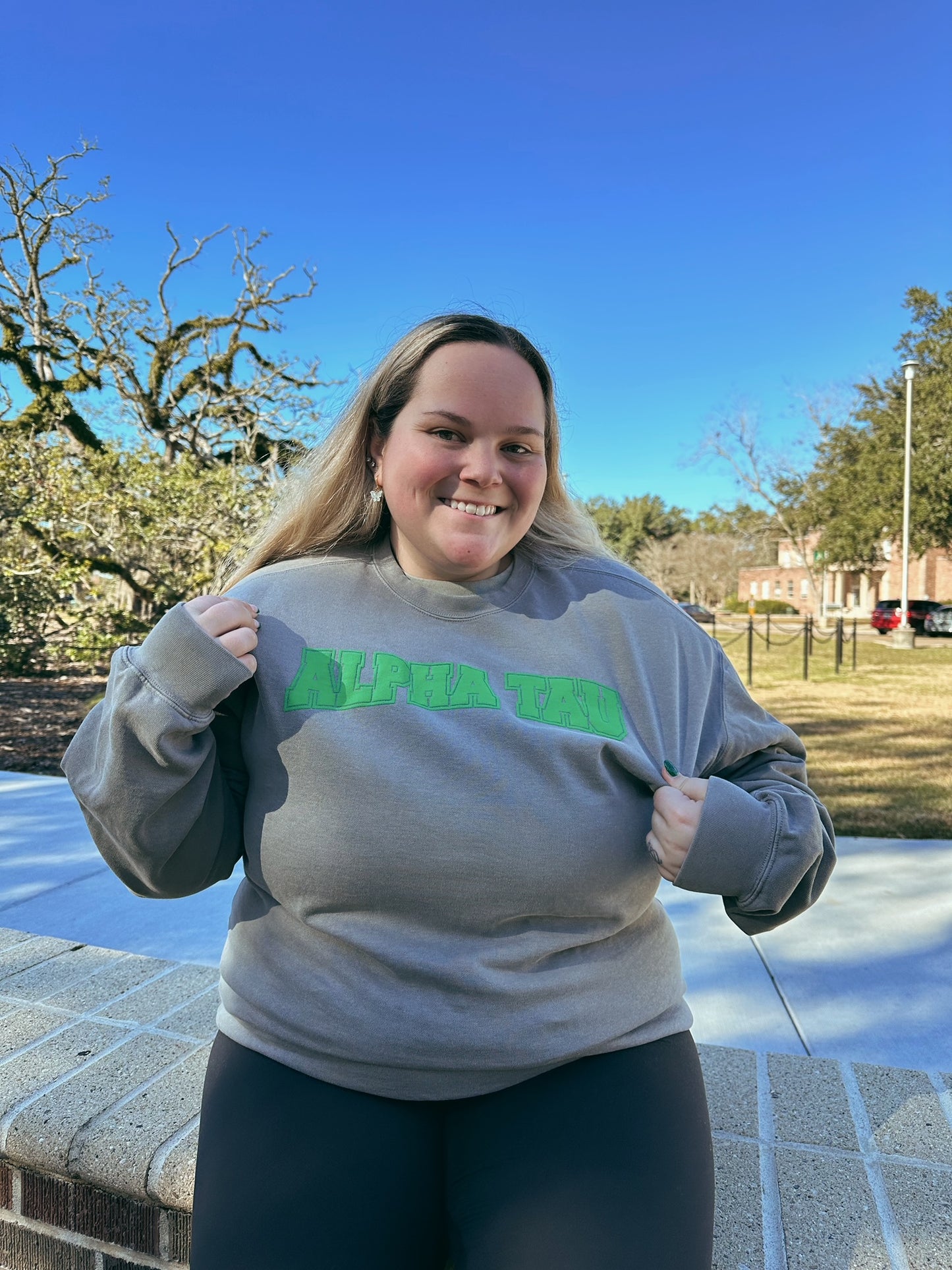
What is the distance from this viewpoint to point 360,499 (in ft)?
5.79

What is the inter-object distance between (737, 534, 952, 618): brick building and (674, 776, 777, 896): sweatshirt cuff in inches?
1542

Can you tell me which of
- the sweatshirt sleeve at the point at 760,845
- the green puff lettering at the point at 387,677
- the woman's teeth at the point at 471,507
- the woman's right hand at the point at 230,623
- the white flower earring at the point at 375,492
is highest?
the white flower earring at the point at 375,492

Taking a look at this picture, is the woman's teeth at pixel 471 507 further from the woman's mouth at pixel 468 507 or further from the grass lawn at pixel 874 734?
the grass lawn at pixel 874 734

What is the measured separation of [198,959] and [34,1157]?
1.50m

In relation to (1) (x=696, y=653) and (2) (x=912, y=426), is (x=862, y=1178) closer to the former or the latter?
(1) (x=696, y=653)

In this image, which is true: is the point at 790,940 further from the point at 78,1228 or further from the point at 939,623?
the point at 939,623

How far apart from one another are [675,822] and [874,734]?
7.93m

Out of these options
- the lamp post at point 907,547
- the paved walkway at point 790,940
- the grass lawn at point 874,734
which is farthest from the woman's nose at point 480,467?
the lamp post at point 907,547

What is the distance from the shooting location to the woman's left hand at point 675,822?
1.36 metres

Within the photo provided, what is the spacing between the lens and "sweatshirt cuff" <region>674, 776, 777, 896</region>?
136 cm

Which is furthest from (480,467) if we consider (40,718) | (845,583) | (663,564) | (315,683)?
(845,583)

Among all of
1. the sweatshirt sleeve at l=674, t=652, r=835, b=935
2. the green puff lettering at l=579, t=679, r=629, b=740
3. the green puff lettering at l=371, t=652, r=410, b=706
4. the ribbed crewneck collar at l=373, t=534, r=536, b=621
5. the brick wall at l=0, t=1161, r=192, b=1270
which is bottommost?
the brick wall at l=0, t=1161, r=192, b=1270

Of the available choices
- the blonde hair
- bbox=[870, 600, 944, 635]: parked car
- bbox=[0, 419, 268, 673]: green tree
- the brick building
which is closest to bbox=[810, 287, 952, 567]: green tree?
bbox=[870, 600, 944, 635]: parked car

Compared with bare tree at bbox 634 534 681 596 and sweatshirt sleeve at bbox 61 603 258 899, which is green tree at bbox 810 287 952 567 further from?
sweatshirt sleeve at bbox 61 603 258 899
